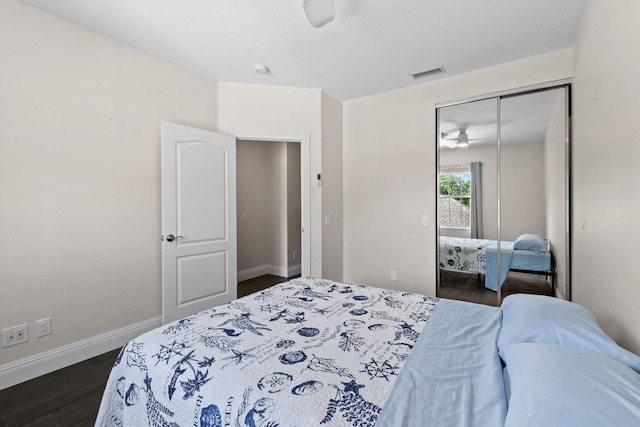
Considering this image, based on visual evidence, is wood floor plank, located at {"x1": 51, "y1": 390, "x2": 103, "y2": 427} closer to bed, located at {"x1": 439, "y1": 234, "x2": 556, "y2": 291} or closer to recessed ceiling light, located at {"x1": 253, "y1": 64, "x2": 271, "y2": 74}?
recessed ceiling light, located at {"x1": 253, "y1": 64, "x2": 271, "y2": 74}

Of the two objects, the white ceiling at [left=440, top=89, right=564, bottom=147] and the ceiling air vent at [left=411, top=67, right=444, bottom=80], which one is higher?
the ceiling air vent at [left=411, top=67, right=444, bottom=80]

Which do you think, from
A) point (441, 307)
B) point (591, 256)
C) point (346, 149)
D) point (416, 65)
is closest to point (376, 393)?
point (441, 307)

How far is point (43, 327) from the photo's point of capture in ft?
7.11

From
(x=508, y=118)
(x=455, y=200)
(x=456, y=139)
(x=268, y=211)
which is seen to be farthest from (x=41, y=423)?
(x=508, y=118)

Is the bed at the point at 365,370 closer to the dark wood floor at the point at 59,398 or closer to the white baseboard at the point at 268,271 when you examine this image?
the dark wood floor at the point at 59,398

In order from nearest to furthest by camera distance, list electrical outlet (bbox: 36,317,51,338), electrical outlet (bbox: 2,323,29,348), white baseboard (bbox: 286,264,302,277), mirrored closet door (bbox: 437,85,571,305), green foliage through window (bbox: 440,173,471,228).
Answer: electrical outlet (bbox: 2,323,29,348) < electrical outlet (bbox: 36,317,51,338) < mirrored closet door (bbox: 437,85,571,305) < green foliage through window (bbox: 440,173,471,228) < white baseboard (bbox: 286,264,302,277)

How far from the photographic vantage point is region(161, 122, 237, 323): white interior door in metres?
2.81

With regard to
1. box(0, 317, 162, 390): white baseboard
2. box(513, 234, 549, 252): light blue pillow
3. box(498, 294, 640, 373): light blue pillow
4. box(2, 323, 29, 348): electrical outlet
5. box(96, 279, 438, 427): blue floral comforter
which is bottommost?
box(0, 317, 162, 390): white baseboard

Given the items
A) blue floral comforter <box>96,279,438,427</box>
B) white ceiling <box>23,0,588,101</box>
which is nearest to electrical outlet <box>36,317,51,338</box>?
blue floral comforter <box>96,279,438,427</box>

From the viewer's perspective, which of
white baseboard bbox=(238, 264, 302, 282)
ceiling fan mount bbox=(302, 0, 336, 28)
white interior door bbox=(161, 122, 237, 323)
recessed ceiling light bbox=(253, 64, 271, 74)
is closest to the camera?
ceiling fan mount bbox=(302, 0, 336, 28)

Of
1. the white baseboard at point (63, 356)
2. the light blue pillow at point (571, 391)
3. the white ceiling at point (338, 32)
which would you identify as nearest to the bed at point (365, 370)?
the light blue pillow at point (571, 391)

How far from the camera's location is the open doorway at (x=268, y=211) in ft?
15.8

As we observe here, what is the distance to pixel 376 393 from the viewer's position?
96cm

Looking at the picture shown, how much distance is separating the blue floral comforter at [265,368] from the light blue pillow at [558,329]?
412 millimetres
